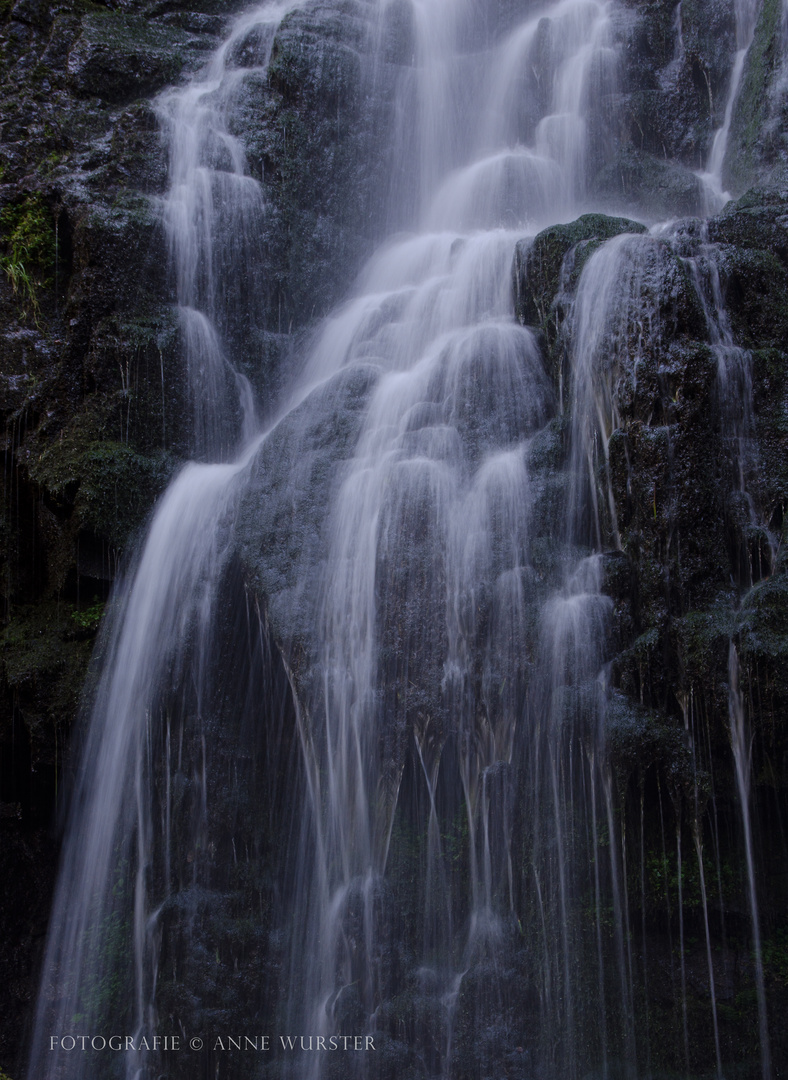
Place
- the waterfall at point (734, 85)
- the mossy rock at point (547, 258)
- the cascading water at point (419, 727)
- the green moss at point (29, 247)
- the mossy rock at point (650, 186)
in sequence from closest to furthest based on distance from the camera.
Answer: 1. the cascading water at point (419, 727)
2. the mossy rock at point (547, 258)
3. the green moss at point (29, 247)
4. the mossy rock at point (650, 186)
5. the waterfall at point (734, 85)

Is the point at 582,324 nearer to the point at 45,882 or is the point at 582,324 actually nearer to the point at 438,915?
the point at 438,915

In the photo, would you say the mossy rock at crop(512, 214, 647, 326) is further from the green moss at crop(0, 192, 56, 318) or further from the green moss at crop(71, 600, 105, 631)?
the green moss at crop(0, 192, 56, 318)

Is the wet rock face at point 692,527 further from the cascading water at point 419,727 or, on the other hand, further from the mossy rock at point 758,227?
the mossy rock at point 758,227

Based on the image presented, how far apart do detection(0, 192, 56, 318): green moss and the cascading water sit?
2.85 metres

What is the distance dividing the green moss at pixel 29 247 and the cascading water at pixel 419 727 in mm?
2852

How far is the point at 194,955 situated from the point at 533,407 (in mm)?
5740

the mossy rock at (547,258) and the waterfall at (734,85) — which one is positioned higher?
the waterfall at (734,85)

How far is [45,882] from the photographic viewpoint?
8.11 metres

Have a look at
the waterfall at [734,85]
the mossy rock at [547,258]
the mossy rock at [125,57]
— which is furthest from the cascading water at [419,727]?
the mossy rock at [125,57]

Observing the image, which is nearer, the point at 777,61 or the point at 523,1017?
the point at 523,1017

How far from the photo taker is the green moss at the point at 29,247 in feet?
31.2

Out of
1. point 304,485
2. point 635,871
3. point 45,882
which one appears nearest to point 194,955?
point 45,882

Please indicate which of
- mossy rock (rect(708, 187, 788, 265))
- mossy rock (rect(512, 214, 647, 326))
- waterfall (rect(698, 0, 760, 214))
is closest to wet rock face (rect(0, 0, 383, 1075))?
mossy rock (rect(512, 214, 647, 326))

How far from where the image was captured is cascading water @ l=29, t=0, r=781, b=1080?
19.1ft
